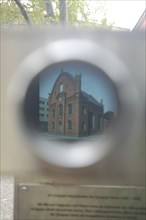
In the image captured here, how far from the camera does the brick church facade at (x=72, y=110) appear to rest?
209 centimetres

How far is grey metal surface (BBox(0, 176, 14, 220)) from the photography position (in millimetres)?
3364

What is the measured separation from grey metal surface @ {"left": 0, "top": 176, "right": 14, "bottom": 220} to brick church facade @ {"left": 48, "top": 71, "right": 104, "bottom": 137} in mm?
1157

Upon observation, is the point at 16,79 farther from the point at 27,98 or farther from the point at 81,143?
the point at 81,143

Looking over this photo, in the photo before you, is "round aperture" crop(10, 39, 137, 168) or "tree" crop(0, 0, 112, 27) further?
"tree" crop(0, 0, 112, 27)

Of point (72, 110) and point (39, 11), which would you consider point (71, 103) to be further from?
point (39, 11)

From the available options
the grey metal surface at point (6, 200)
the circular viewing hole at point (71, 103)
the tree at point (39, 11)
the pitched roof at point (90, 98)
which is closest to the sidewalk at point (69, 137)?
the circular viewing hole at point (71, 103)

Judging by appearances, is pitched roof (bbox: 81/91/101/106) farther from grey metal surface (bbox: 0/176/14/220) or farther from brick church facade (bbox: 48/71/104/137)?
grey metal surface (bbox: 0/176/14/220)

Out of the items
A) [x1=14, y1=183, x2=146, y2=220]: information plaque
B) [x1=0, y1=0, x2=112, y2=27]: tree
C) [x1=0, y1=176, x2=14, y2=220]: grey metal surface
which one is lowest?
[x1=0, y1=176, x2=14, y2=220]: grey metal surface

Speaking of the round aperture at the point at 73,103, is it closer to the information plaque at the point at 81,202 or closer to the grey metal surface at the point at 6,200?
the information plaque at the point at 81,202

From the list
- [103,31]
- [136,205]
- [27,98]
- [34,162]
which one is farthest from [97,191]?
[103,31]

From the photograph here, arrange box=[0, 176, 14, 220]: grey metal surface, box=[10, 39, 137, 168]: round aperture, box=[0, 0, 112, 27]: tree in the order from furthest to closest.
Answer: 1. box=[0, 0, 112, 27]: tree
2. box=[0, 176, 14, 220]: grey metal surface
3. box=[10, 39, 137, 168]: round aperture

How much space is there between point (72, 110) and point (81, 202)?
1.98 feet

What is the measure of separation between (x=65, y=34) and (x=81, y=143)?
71cm

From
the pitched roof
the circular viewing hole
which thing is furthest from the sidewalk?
the pitched roof
